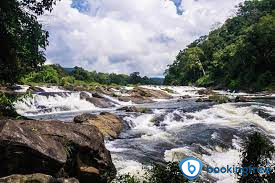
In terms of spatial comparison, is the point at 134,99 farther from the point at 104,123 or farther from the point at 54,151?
the point at 54,151

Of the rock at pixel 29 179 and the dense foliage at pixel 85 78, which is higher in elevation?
the dense foliage at pixel 85 78

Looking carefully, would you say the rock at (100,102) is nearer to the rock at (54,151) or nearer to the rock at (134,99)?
the rock at (134,99)

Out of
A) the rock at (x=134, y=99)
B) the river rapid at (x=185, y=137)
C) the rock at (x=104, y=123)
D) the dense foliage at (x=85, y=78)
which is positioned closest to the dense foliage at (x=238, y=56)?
the rock at (x=134, y=99)

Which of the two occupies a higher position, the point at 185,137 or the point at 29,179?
the point at 29,179

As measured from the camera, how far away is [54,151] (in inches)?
275

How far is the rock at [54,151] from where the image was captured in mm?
6273

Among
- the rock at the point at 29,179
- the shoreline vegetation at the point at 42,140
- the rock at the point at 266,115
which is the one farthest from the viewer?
the rock at the point at 266,115

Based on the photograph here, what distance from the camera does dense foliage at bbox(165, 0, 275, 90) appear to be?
4966cm

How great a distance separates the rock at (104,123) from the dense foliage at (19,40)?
603cm

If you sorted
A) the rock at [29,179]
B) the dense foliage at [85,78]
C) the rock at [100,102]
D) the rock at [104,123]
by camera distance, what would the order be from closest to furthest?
the rock at [29,179]
the rock at [104,123]
the rock at [100,102]
the dense foliage at [85,78]

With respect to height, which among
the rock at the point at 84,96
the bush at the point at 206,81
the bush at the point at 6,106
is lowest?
the rock at the point at 84,96

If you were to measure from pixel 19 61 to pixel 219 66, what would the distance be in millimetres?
70574

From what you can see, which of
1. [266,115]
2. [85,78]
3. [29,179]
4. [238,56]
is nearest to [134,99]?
[266,115]

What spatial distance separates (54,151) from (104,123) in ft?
31.8
